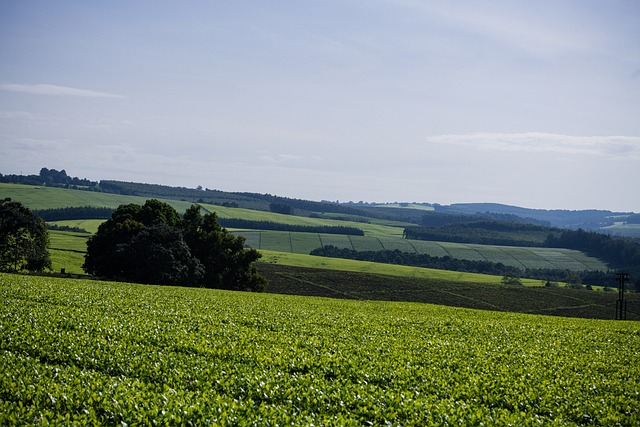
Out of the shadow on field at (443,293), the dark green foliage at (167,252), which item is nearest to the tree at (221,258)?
the dark green foliage at (167,252)

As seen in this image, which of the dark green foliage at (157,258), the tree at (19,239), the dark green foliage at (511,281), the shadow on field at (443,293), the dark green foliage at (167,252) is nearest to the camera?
the dark green foliage at (157,258)

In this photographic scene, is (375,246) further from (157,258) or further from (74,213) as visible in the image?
(157,258)

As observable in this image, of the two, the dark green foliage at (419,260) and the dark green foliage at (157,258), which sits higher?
the dark green foliage at (157,258)

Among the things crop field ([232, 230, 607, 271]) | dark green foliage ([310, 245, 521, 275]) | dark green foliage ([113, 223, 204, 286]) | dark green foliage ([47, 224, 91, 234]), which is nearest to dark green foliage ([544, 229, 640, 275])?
crop field ([232, 230, 607, 271])

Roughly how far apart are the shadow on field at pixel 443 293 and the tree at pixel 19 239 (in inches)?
1314

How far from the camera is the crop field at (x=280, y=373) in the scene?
41.0 ft

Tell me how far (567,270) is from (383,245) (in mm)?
57650

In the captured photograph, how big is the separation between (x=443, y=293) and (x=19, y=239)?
68109 mm

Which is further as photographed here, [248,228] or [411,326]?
[248,228]

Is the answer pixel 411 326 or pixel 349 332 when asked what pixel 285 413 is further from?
pixel 411 326

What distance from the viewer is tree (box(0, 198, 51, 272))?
68.0 meters

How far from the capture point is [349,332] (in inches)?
989

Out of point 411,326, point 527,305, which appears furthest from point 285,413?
point 527,305

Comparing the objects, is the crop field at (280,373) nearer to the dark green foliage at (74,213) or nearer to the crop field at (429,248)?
the crop field at (429,248)
